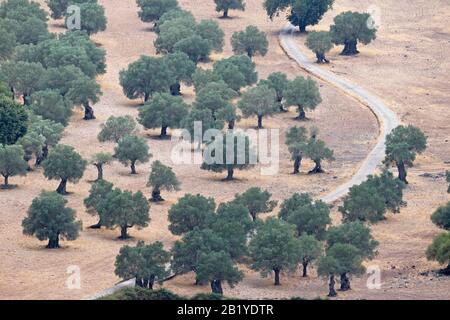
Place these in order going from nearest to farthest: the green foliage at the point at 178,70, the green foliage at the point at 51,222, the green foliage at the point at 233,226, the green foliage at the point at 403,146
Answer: the green foliage at the point at 233,226, the green foliage at the point at 51,222, the green foliage at the point at 403,146, the green foliage at the point at 178,70

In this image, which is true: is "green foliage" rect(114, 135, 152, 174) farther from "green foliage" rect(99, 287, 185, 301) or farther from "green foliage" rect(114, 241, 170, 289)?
"green foliage" rect(99, 287, 185, 301)

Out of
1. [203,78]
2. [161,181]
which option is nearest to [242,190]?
[161,181]

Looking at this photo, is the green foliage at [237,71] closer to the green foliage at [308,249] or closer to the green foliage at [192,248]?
the green foliage at [308,249]

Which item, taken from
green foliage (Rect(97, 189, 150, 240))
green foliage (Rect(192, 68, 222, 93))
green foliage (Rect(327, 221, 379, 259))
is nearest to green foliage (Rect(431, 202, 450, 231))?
green foliage (Rect(327, 221, 379, 259))

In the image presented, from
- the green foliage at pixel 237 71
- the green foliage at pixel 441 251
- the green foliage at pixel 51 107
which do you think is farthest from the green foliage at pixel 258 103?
the green foliage at pixel 441 251
